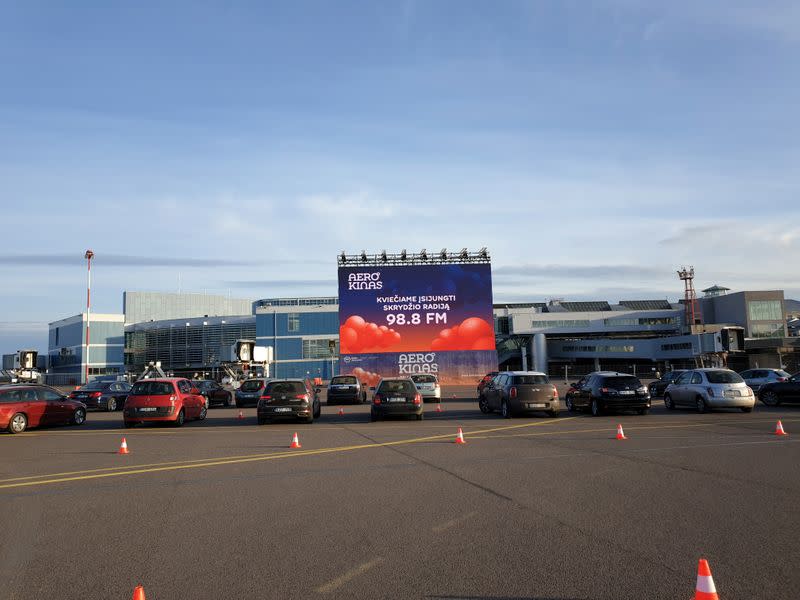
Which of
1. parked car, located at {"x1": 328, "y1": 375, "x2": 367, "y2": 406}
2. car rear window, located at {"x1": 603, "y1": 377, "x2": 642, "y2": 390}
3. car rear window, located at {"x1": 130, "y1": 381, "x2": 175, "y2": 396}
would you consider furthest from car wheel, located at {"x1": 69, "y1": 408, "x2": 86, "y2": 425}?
car rear window, located at {"x1": 603, "y1": 377, "x2": 642, "y2": 390}

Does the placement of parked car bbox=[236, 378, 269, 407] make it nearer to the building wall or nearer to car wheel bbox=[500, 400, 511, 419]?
car wheel bbox=[500, 400, 511, 419]

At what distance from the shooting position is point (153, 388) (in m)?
22.6

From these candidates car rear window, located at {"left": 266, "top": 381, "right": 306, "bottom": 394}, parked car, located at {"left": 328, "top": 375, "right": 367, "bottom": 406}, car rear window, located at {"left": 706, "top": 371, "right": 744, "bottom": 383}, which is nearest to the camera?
car rear window, located at {"left": 266, "top": 381, "right": 306, "bottom": 394}

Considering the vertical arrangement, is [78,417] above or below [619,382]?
below

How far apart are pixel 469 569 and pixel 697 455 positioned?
8536 mm

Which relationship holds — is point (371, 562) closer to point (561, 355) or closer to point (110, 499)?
point (110, 499)

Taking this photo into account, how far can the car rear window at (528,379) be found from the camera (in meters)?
23.2

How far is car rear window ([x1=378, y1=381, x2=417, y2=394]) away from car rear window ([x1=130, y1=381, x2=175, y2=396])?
22.4 feet

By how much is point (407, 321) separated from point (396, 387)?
28352 millimetres

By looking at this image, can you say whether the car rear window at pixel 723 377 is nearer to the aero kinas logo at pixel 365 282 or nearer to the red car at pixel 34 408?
the red car at pixel 34 408

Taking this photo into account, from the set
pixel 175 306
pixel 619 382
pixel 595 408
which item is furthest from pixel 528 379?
pixel 175 306

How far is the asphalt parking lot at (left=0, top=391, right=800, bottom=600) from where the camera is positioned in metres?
5.80

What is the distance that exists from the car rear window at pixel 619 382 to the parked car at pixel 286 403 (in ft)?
33.1

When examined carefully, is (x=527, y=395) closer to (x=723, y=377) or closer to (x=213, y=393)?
(x=723, y=377)
